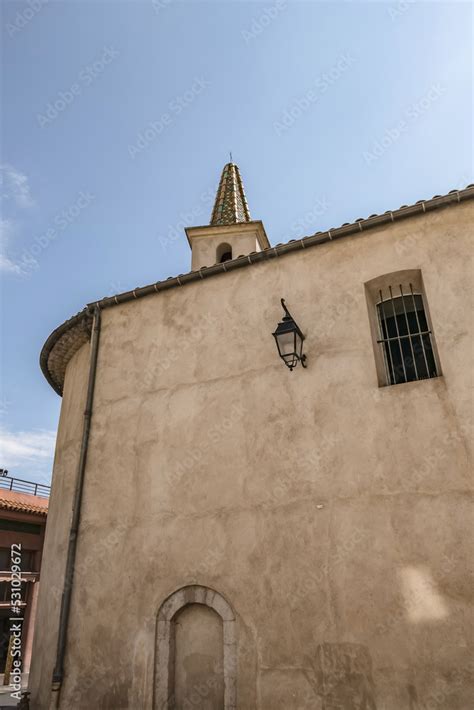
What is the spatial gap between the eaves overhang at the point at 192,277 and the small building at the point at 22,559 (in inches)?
340

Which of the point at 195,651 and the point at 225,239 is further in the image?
the point at 225,239

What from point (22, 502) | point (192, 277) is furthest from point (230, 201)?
point (22, 502)

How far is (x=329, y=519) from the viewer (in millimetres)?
6215

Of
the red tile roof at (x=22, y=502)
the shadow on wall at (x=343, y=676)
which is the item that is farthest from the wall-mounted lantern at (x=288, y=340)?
the red tile roof at (x=22, y=502)

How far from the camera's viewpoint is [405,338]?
6941 mm

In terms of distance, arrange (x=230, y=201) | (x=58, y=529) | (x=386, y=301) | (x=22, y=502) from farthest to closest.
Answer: (x=22, y=502) < (x=230, y=201) < (x=58, y=529) < (x=386, y=301)

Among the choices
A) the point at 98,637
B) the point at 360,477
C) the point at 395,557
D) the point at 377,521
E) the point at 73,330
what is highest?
the point at 73,330

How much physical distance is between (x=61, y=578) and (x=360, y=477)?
5.13 meters

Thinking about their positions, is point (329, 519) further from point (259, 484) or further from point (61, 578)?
point (61, 578)

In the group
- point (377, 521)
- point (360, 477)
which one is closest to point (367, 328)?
point (360, 477)

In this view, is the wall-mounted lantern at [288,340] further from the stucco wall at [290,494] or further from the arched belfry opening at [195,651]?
the arched belfry opening at [195,651]

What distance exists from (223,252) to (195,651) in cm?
1078

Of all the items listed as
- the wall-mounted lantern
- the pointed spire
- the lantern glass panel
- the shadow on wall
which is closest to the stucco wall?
the shadow on wall

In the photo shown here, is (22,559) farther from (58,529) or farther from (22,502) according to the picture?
(58,529)
